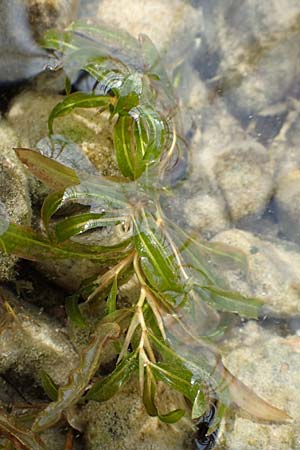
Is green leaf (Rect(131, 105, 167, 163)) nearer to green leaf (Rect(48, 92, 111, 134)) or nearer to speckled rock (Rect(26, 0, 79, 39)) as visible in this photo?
green leaf (Rect(48, 92, 111, 134))

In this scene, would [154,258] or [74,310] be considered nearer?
[154,258]

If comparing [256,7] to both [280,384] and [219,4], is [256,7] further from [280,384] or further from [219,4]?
[280,384]

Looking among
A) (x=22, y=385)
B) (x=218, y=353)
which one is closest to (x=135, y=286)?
(x=218, y=353)

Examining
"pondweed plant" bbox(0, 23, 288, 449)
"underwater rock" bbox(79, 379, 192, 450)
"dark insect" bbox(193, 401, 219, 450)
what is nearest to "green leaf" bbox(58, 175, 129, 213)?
"pondweed plant" bbox(0, 23, 288, 449)

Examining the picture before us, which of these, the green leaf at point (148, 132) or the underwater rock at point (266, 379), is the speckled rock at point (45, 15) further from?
the underwater rock at point (266, 379)

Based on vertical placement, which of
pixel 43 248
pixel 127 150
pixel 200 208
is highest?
pixel 127 150

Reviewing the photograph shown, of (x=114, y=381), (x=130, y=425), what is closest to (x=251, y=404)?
(x=130, y=425)

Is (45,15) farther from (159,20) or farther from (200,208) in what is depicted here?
(200,208)
